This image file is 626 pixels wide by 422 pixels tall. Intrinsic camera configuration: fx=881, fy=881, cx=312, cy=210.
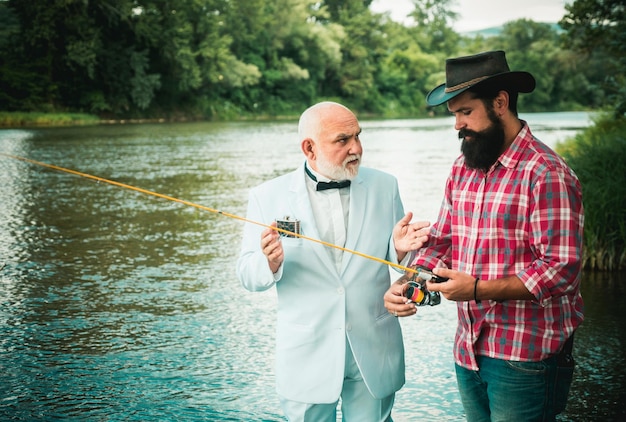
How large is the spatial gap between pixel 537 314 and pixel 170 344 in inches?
172

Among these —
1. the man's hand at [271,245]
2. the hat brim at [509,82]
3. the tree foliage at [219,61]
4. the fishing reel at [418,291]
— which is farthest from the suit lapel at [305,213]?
the tree foliage at [219,61]

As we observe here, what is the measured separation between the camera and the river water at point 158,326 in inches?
224

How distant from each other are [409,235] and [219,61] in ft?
220

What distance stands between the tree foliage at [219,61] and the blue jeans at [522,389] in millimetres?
31659

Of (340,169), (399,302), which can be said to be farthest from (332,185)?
(399,302)

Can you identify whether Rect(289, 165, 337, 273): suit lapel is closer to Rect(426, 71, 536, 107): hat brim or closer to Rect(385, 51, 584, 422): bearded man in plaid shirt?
Rect(385, 51, 584, 422): bearded man in plaid shirt

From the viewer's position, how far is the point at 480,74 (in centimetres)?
320

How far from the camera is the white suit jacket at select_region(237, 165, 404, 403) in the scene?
11.8 ft

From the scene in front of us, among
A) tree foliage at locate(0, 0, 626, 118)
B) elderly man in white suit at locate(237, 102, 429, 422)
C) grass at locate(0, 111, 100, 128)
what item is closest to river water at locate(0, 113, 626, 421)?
elderly man in white suit at locate(237, 102, 429, 422)

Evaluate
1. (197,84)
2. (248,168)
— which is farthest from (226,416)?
(197,84)

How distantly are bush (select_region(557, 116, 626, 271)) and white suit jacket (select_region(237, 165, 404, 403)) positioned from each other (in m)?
6.11

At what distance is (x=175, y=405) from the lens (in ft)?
18.4

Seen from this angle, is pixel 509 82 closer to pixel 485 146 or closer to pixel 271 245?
Result: pixel 485 146

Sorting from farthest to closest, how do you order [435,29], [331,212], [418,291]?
[435,29]
[331,212]
[418,291]
